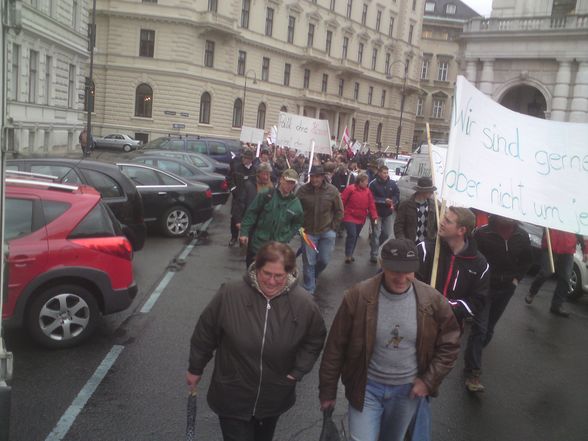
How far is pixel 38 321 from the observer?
216 inches

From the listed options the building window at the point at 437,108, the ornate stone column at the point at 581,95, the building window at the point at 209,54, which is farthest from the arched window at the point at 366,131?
the ornate stone column at the point at 581,95

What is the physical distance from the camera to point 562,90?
3616 cm

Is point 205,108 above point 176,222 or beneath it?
above

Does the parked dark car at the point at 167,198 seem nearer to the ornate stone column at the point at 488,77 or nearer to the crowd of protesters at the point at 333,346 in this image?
the crowd of protesters at the point at 333,346

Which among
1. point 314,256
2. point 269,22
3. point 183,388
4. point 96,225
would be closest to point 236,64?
point 269,22

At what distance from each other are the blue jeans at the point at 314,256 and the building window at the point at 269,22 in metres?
47.3

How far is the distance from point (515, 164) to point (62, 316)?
4.26m

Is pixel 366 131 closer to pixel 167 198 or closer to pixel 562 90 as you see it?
pixel 562 90

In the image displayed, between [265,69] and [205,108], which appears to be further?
[265,69]

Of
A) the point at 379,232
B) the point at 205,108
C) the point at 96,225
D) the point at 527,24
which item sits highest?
the point at 527,24

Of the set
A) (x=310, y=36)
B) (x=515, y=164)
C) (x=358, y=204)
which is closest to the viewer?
(x=515, y=164)

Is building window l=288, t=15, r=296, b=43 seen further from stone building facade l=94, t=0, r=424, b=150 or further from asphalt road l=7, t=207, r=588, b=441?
asphalt road l=7, t=207, r=588, b=441

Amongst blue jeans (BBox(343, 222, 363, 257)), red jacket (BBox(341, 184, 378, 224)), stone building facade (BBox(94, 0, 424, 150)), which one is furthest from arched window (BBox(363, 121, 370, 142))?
red jacket (BBox(341, 184, 378, 224))

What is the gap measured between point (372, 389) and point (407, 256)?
774 millimetres
